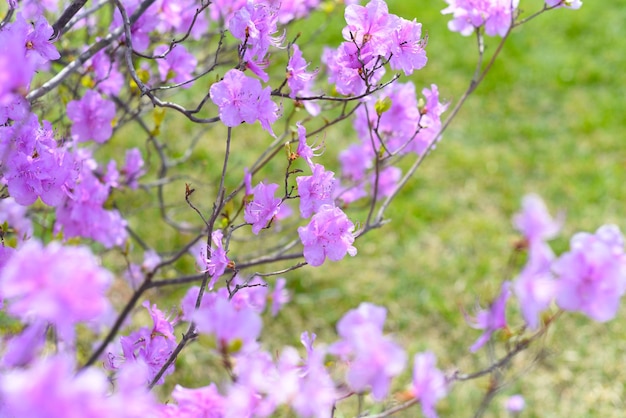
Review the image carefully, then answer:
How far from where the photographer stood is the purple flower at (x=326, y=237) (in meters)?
1.26

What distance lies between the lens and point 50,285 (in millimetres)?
669

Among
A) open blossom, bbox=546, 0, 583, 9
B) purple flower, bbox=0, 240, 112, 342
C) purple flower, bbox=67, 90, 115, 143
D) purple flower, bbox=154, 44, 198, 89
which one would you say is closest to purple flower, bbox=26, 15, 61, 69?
purple flower, bbox=67, 90, 115, 143

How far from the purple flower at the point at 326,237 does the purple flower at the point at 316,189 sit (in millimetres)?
54

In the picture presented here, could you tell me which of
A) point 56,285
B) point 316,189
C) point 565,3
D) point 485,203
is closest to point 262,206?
point 316,189

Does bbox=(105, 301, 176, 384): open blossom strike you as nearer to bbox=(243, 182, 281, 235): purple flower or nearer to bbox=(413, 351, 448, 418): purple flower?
bbox=(243, 182, 281, 235): purple flower

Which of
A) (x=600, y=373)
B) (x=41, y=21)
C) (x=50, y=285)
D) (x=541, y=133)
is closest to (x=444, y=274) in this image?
(x=600, y=373)

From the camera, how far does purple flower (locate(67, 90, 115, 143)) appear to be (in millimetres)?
1714

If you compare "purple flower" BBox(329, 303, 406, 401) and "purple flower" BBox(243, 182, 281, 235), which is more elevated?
"purple flower" BBox(243, 182, 281, 235)

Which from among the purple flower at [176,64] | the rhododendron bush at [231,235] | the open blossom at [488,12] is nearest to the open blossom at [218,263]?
the rhododendron bush at [231,235]

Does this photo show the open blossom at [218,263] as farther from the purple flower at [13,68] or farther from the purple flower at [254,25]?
the purple flower at [13,68]

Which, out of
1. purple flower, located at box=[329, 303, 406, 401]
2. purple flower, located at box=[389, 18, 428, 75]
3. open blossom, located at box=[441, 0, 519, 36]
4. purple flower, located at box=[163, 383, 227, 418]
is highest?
open blossom, located at box=[441, 0, 519, 36]

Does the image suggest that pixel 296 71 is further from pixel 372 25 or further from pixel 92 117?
pixel 92 117

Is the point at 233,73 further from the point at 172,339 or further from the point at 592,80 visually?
the point at 592,80

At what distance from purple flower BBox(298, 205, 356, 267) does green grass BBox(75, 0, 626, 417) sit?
980 mm
